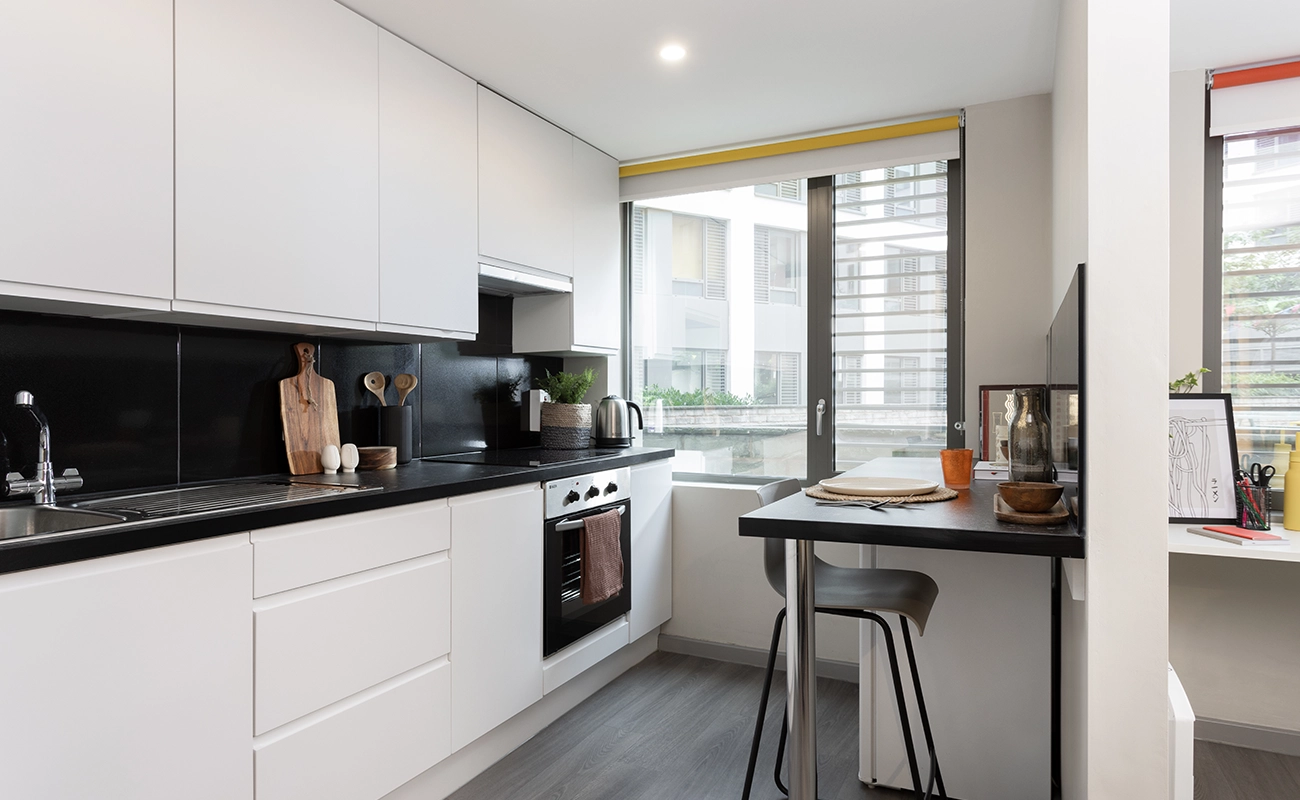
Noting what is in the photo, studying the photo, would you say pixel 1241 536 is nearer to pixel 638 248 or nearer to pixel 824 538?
pixel 824 538

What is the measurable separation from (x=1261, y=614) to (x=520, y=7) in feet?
10.8

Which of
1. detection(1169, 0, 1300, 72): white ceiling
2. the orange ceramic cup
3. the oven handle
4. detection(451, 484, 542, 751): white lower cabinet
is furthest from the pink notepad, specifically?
detection(451, 484, 542, 751): white lower cabinet

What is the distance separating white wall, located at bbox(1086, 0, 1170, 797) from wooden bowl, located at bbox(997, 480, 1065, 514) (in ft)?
0.52

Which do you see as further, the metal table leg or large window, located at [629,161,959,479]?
large window, located at [629,161,959,479]

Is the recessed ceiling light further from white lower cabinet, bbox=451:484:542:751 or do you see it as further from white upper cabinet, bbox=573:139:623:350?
Result: white lower cabinet, bbox=451:484:542:751

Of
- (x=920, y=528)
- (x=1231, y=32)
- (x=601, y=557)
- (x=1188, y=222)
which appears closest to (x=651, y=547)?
(x=601, y=557)

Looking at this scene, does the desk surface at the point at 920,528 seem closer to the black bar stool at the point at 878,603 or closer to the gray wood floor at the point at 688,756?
the black bar stool at the point at 878,603

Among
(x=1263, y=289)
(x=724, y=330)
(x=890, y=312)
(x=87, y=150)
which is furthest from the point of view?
(x=724, y=330)

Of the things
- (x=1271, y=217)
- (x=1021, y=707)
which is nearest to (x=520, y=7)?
(x=1021, y=707)

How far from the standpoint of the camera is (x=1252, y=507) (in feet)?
7.94

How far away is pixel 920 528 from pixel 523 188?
7.21 feet

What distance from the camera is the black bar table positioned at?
149 cm

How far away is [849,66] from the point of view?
2.70 m

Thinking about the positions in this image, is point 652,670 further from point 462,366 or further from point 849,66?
point 849,66
